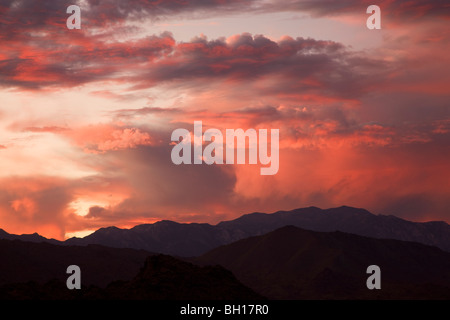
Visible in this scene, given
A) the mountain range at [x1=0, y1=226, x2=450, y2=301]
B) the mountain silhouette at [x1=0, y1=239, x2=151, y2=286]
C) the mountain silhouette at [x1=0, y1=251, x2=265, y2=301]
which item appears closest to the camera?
the mountain silhouette at [x1=0, y1=251, x2=265, y2=301]

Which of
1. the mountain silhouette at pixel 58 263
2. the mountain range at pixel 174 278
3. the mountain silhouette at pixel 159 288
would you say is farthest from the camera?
the mountain silhouette at pixel 58 263

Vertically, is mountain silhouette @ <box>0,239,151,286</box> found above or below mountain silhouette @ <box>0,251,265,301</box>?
above

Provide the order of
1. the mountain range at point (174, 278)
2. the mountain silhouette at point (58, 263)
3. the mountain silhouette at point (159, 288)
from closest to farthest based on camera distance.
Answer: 1. the mountain silhouette at point (159, 288)
2. the mountain range at point (174, 278)
3. the mountain silhouette at point (58, 263)

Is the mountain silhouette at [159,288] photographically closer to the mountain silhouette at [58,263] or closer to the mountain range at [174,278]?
the mountain range at [174,278]

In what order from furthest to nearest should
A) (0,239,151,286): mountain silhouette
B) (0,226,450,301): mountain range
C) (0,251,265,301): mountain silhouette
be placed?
(0,239,151,286): mountain silhouette → (0,226,450,301): mountain range → (0,251,265,301): mountain silhouette

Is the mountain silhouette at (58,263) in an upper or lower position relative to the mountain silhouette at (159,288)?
upper

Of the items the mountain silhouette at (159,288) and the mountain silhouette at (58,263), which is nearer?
the mountain silhouette at (159,288)

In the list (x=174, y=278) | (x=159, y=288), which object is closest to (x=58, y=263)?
(x=174, y=278)

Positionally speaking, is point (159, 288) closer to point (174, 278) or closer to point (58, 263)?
point (174, 278)

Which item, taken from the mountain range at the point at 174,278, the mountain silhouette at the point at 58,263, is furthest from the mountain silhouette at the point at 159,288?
the mountain silhouette at the point at 58,263

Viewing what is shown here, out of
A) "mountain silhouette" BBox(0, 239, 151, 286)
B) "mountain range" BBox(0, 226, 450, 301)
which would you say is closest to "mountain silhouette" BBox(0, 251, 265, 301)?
"mountain range" BBox(0, 226, 450, 301)

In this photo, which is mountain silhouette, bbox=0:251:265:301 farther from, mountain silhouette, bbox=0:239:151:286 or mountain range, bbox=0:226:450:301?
mountain silhouette, bbox=0:239:151:286
